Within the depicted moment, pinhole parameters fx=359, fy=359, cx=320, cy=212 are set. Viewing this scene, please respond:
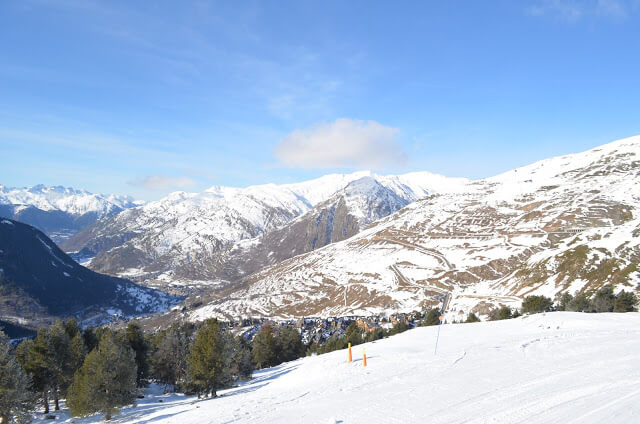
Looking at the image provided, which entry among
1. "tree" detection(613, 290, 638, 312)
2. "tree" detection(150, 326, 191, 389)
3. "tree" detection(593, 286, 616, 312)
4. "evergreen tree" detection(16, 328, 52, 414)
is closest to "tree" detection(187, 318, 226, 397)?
"tree" detection(150, 326, 191, 389)

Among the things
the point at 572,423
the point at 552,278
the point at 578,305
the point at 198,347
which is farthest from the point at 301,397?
the point at 552,278

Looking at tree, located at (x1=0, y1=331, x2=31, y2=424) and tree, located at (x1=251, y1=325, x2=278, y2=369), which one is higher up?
tree, located at (x1=0, y1=331, x2=31, y2=424)

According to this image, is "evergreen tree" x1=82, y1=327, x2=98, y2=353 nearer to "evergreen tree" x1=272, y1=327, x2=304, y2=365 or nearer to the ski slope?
"evergreen tree" x1=272, y1=327, x2=304, y2=365

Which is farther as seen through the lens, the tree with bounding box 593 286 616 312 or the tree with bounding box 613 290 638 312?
the tree with bounding box 593 286 616 312

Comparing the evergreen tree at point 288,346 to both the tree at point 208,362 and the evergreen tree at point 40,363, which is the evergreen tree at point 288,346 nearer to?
the tree at point 208,362

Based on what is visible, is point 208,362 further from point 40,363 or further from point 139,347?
point 139,347

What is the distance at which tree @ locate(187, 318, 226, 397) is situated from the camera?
37.3 meters

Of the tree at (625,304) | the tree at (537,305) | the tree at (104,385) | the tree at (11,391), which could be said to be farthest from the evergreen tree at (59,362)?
the tree at (625,304)

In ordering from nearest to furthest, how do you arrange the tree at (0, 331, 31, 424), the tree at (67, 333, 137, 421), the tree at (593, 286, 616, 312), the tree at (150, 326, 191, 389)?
the tree at (0, 331, 31, 424), the tree at (67, 333, 137, 421), the tree at (150, 326, 191, 389), the tree at (593, 286, 616, 312)

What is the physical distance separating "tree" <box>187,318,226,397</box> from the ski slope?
16.6 meters

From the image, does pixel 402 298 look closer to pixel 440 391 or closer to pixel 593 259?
pixel 593 259

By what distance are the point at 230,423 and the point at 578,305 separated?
213 feet

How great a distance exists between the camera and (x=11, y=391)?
31.9 metres

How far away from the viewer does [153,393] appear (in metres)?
51.8
